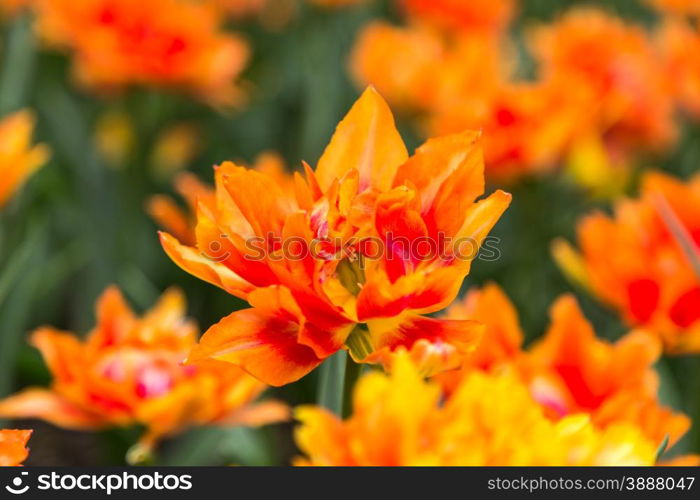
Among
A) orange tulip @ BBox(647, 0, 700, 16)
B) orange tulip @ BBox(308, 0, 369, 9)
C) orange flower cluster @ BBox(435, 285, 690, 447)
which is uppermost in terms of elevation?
orange flower cluster @ BBox(435, 285, 690, 447)

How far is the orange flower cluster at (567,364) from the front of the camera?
618 mm

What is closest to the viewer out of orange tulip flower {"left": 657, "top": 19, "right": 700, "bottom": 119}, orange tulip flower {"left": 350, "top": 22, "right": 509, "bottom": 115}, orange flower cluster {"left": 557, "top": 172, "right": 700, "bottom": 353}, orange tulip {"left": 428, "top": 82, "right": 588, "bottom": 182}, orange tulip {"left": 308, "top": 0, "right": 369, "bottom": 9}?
A: orange flower cluster {"left": 557, "top": 172, "right": 700, "bottom": 353}

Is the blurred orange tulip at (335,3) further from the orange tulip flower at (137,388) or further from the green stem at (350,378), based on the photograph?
the green stem at (350,378)

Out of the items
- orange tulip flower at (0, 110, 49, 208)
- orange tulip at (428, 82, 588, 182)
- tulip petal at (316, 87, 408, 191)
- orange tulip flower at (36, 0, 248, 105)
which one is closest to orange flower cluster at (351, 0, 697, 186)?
orange tulip at (428, 82, 588, 182)

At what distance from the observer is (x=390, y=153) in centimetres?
51

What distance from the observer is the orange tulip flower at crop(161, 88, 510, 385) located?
0.45 m

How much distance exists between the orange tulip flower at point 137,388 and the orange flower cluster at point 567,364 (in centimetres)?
15

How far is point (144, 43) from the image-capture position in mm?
1407

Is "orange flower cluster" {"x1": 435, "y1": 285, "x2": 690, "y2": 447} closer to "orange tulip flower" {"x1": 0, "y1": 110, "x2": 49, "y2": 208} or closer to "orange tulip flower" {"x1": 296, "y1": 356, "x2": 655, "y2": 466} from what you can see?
"orange tulip flower" {"x1": 296, "y1": 356, "x2": 655, "y2": 466}

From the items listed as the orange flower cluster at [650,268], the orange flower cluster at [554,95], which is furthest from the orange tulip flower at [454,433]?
the orange flower cluster at [554,95]

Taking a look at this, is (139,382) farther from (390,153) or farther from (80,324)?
(80,324)

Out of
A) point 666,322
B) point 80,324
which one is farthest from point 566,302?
point 80,324

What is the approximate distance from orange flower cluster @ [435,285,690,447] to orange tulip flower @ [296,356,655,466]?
95 millimetres

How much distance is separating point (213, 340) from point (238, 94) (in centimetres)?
122
